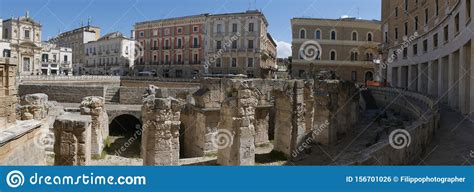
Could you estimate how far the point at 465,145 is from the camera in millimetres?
11141

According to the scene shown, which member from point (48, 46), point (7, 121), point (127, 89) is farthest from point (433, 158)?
point (48, 46)

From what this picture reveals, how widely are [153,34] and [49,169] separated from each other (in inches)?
1909

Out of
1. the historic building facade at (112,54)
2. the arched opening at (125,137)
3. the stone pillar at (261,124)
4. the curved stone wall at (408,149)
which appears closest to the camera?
the curved stone wall at (408,149)

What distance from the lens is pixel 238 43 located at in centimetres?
4519

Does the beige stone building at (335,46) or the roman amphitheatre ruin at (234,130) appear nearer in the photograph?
the roman amphitheatre ruin at (234,130)

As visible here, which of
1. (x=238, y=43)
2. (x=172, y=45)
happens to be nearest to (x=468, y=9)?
(x=238, y=43)

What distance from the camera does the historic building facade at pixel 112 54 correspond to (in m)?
57.0

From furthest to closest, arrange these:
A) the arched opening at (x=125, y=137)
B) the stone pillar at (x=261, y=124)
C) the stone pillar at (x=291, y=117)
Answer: the stone pillar at (x=261, y=124) → the arched opening at (x=125, y=137) → the stone pillar at (x=291, y=117)

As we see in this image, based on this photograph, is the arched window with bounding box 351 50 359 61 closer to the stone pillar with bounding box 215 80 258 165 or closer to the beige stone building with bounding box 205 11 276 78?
the beige stone building with bounding box 205 11 276 78

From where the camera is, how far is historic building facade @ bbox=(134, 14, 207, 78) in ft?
160
